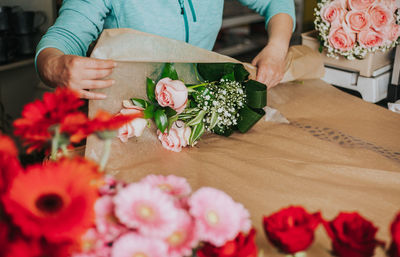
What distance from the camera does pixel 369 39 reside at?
1.34 metres

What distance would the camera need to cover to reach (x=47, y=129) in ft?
1.44

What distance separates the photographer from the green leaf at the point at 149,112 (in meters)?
0.91

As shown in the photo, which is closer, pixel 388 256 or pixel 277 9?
pixel 388 256

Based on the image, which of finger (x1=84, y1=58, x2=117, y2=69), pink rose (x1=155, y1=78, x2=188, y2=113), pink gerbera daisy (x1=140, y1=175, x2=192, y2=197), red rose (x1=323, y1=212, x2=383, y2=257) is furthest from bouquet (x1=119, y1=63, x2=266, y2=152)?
red rose (x1=323, y1=212, x2=383, y2=257)

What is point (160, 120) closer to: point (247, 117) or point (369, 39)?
point (247, 117)

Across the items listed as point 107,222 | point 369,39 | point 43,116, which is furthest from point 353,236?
point 369,39

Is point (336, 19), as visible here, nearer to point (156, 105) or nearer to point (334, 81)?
point (334, 81)

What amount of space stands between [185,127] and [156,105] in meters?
0.09

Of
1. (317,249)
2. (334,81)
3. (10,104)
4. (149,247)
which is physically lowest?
(10,104)

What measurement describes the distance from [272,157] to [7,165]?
0.61 m

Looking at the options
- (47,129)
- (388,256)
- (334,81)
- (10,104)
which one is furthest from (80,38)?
(10,104)

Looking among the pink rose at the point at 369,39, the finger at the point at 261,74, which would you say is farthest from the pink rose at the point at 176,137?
the pink rose at the point at 369,39

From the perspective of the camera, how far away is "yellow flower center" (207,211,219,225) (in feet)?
1.41

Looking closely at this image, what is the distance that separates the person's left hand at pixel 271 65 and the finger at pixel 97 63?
0.48 meters
